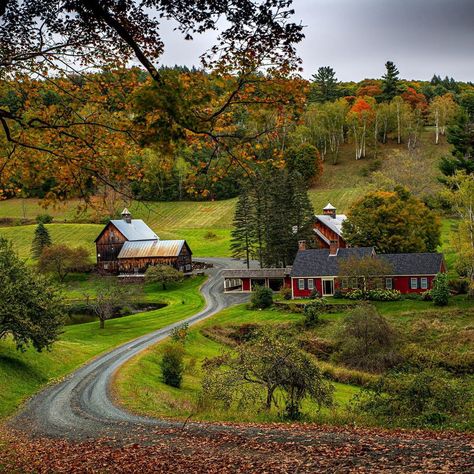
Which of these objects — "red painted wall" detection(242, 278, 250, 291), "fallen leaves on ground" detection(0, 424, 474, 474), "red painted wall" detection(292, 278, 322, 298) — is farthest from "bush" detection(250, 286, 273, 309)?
"fallen leaves on ground" detection(0, 424, 474, 474)

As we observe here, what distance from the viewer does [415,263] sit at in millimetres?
52750

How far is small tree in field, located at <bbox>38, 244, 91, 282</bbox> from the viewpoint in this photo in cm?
7025

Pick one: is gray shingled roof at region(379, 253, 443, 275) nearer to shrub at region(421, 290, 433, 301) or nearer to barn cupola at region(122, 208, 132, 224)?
shrub at region(421, 290, 433, 301)

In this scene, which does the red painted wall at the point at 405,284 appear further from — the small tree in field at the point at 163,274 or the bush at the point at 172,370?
the bush at the point at 172,370

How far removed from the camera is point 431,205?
76.5 m

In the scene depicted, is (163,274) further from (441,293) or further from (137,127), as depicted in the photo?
(137,127)

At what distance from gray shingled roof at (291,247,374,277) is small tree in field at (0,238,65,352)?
28.4 m

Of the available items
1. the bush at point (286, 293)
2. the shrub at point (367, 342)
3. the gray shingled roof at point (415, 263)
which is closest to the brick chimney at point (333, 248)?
the gray shingled roof at point (415, 263)

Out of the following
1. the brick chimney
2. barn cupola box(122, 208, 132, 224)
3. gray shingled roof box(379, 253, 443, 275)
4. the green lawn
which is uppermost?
barn cupola box(122, 208, 132, 224)

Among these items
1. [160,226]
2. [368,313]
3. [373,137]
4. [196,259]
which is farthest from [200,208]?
[368,313]

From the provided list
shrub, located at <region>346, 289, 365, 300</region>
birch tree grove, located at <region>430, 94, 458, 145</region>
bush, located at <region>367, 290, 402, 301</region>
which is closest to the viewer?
bush, located at <region>367, 290, 402, 301</region>

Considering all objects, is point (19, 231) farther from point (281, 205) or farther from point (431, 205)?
point (431, 205)

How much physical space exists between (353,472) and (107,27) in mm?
10493

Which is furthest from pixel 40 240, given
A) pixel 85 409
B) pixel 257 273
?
pixel 85 409
